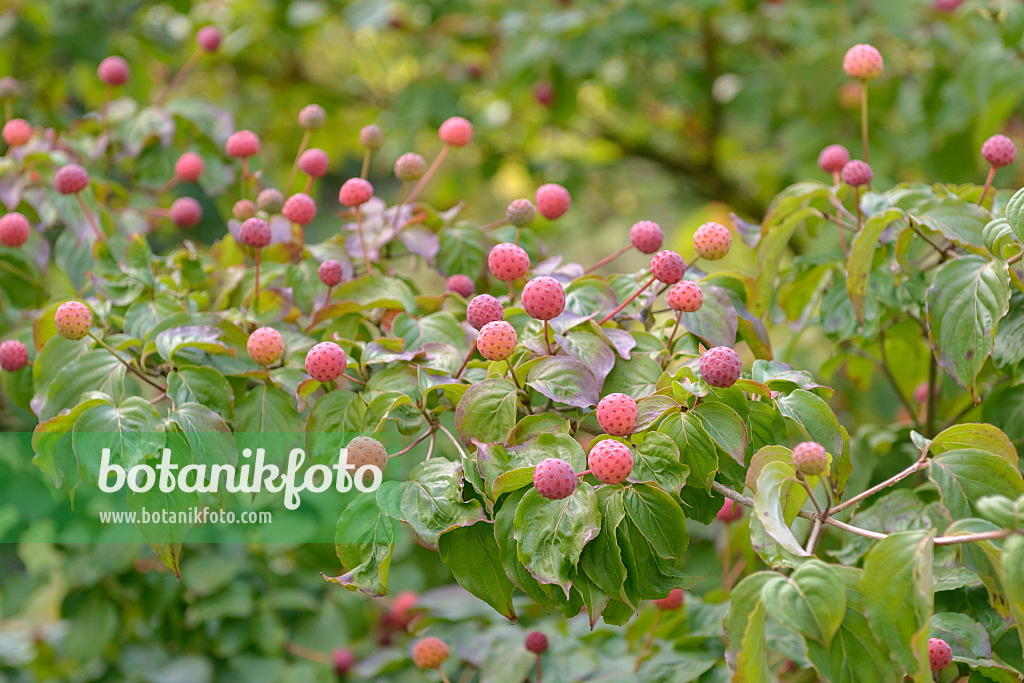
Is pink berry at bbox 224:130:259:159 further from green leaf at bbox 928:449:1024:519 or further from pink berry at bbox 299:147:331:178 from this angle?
green leaf at bbox 928:449:1024:519

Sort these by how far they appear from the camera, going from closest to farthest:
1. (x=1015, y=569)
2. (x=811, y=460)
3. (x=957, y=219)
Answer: (x=1015, y=569), (x=811, y=460), (x=957, y=219)

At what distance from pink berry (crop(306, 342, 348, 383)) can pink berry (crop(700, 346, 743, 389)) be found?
39 centimetres

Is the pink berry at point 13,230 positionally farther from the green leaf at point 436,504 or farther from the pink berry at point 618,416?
the pink berry at point 618,416

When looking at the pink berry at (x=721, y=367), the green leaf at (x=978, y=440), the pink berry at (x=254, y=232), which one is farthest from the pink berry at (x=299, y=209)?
the green leaf at (x=978, y=440)

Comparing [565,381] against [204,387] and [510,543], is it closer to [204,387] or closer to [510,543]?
[510,543]

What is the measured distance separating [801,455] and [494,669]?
0.69 meters

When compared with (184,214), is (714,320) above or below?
above

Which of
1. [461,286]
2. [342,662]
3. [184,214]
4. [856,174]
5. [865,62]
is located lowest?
[342,662]

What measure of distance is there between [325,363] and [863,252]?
655 mm

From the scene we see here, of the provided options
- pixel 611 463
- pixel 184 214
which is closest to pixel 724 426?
pixel 611 463

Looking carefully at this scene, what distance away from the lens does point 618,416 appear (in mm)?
866

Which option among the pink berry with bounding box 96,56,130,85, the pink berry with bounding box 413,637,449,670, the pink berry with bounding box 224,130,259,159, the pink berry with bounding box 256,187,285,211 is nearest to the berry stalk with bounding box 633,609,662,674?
the pink berry with bounding box 413,637,449,670

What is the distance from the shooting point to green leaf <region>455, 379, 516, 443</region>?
0.92 m

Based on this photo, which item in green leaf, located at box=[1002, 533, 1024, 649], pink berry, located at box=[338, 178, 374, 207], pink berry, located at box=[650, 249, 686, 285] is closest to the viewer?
green leaf, located at box=[1002, 533, 1024, 649]
